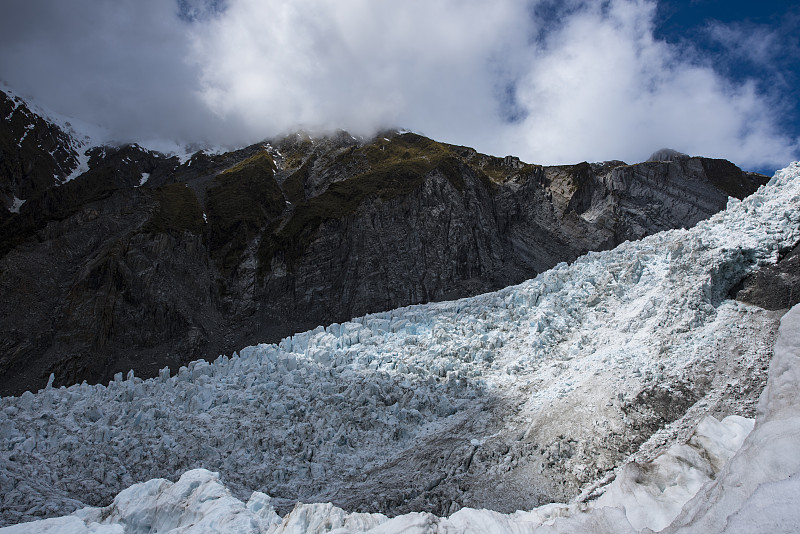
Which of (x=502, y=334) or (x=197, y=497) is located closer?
(x=197, y=497)

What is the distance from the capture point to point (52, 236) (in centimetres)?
6531

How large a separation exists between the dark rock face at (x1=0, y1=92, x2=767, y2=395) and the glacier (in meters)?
30.2

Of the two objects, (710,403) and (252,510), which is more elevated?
(710,403)

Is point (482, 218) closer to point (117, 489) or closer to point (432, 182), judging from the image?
point (432, 182)

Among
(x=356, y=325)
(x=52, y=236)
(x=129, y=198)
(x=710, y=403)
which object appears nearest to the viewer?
(x=710, y=403)

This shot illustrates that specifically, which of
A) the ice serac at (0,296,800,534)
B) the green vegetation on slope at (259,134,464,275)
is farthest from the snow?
the ice serac at (0,296,800,534)

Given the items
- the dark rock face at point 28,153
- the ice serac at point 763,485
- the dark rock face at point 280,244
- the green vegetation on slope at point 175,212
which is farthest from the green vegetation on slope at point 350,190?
the ice serac at point 763,485

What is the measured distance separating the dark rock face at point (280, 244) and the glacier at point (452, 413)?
30247 millimetres

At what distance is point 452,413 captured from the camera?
1025 inches

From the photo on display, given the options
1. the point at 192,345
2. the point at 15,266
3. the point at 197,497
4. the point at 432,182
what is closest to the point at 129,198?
the point at 15,266

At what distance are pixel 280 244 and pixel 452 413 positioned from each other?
182 feet

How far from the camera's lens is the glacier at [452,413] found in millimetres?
14047

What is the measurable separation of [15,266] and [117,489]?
51.0 metres

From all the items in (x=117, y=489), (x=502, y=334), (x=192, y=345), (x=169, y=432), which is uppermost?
(x=192, y=345)
